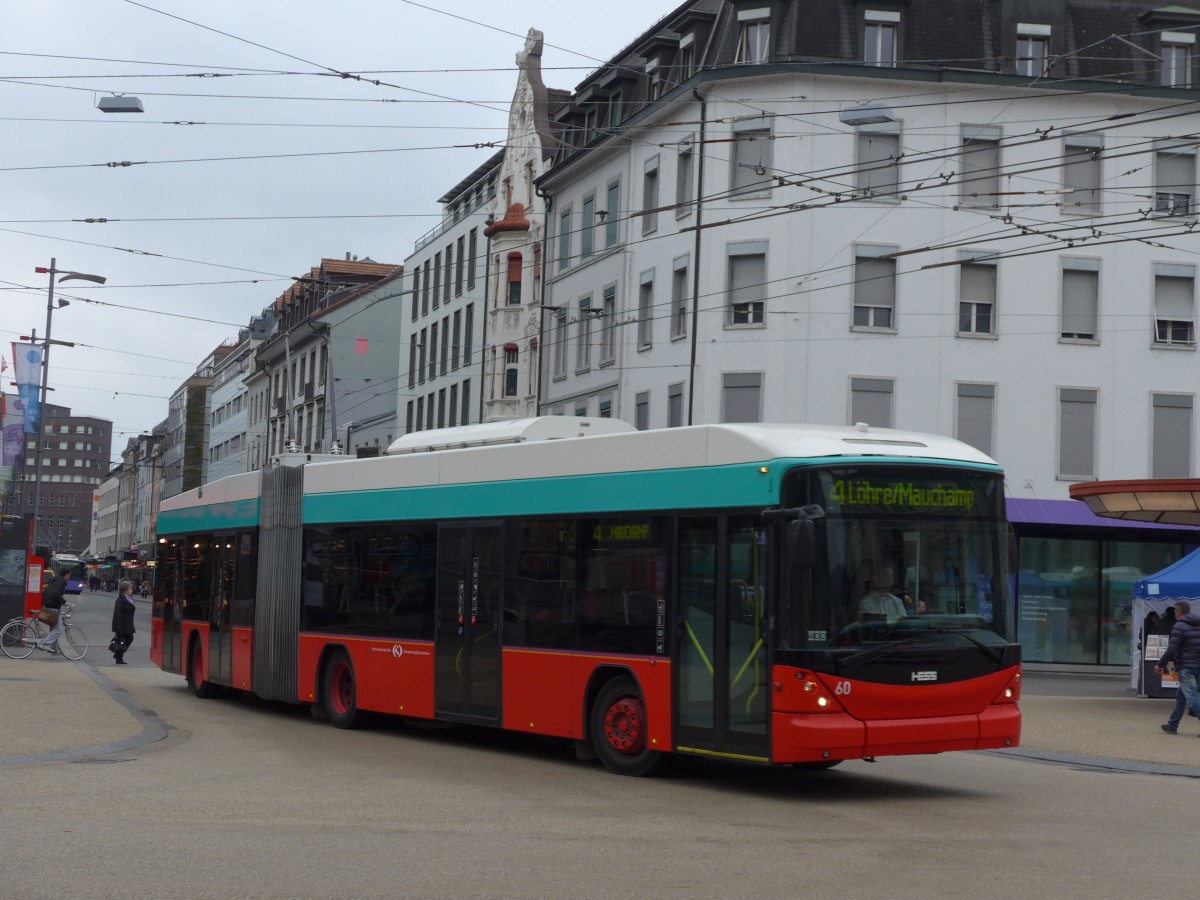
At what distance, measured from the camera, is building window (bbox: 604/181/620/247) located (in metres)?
45.8

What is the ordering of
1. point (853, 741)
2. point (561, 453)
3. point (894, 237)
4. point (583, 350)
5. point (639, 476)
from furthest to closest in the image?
1. point (583, 350)
2. point (894, 237)
3. point (561, 453)
4. point (639, 476)
5. point (853, 741)

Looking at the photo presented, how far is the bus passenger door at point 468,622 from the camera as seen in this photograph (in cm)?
1641

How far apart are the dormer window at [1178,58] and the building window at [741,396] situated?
39.2ft

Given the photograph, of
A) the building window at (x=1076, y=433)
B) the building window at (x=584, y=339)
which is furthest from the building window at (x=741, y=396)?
the building window at (x=584, y=339)

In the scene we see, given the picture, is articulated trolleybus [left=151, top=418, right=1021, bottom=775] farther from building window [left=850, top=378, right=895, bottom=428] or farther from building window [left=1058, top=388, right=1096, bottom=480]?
building window [left=1058, top=388, right=1096, bottom=480]

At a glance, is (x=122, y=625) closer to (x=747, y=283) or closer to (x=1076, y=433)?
(x=747, y=283)

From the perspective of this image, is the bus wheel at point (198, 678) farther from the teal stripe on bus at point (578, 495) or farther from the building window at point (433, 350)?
the building window at point (433, 350)

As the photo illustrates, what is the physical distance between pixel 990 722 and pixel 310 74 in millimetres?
12531

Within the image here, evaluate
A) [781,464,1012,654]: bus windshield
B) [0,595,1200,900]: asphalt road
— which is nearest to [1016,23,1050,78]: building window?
[0,595,1200,900]: asphalt road

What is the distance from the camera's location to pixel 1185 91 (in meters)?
39.7

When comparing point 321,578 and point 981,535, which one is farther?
point 321,578

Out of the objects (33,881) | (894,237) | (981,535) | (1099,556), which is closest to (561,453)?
(981,535)

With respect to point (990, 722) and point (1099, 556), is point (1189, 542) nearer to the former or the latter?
point (1099, 556)

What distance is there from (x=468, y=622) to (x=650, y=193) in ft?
92.4
